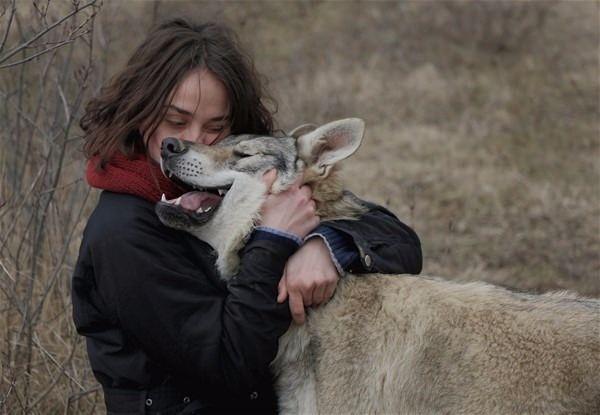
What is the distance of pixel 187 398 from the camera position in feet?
11.1

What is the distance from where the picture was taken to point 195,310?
3244 millimetres

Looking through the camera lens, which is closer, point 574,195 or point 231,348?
point 231,348

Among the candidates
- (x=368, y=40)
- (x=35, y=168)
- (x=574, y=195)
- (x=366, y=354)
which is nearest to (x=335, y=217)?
(x=366, y=354)

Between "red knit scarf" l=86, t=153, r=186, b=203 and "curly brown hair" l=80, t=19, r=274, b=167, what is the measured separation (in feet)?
0.11

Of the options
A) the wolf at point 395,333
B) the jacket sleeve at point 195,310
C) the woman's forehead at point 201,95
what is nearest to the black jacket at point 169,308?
the jacket sleeve at point 195,310

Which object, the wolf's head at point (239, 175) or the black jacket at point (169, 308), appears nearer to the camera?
the black jacket at point (169, 308)

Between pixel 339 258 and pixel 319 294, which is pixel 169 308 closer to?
pixel 319 294

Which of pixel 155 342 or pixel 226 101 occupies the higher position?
pixel 226 101

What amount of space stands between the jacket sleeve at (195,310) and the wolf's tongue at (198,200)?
0.71 feet

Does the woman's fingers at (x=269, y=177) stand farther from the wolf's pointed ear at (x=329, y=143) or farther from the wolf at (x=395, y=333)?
the wolf's pointed ear at (x=329, y=143)

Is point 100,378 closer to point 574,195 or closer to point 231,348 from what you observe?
point 231,348

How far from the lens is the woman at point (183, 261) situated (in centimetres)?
322

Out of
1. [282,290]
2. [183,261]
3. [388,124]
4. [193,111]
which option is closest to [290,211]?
[282,290]

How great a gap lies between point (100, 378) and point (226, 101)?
1.15 meters
